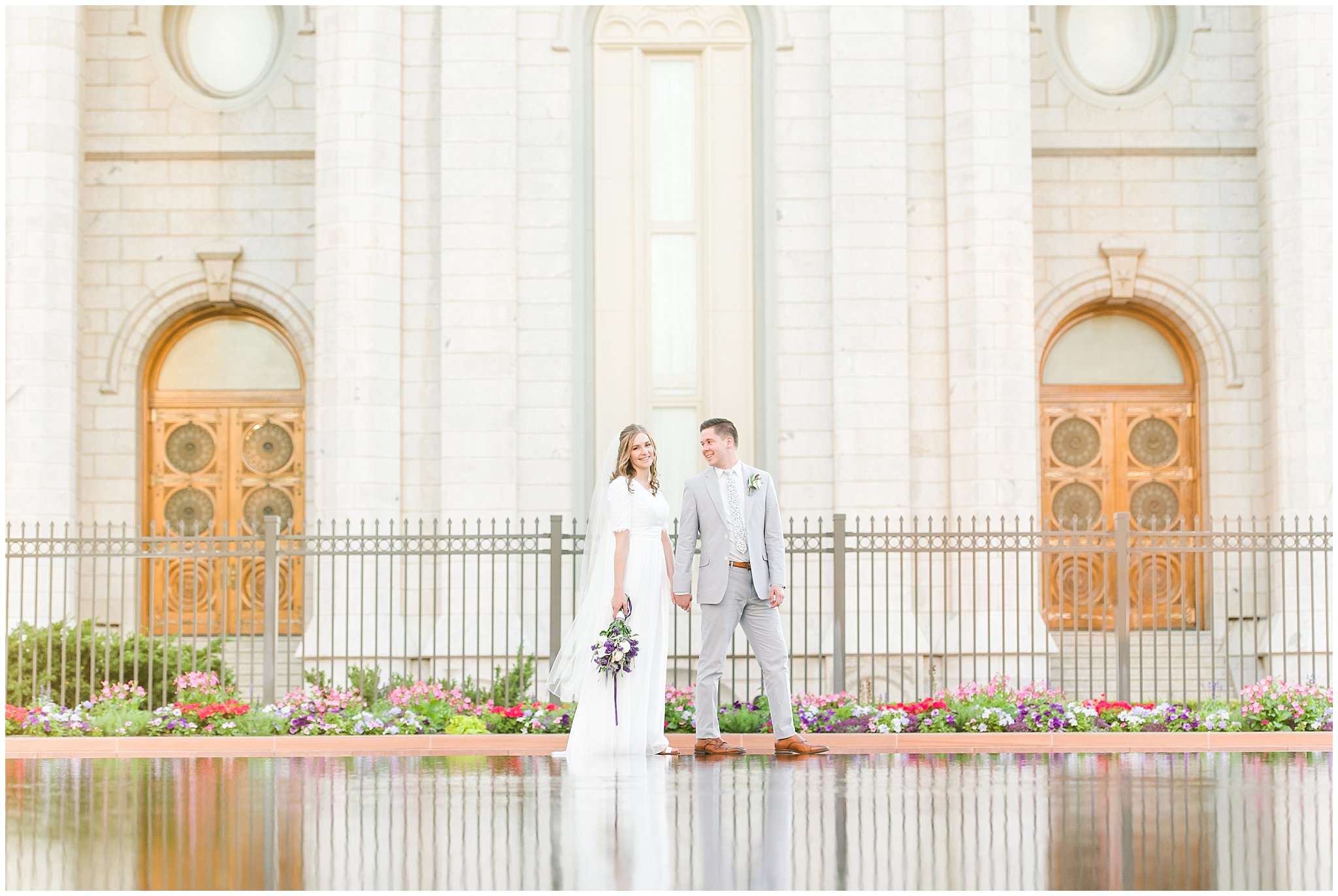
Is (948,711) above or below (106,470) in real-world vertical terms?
below

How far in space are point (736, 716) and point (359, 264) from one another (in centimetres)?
749

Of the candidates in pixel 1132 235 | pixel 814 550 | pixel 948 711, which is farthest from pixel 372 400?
pixel 1132 235

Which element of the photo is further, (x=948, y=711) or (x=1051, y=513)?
(x=1051, y=513)

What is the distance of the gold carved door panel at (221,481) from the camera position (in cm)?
1989

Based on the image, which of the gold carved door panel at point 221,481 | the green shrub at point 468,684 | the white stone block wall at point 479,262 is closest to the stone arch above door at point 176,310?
the gold carved door panel at point 221,481

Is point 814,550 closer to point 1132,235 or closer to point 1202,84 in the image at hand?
point 1132,235

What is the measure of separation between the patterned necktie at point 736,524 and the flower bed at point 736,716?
1950mm

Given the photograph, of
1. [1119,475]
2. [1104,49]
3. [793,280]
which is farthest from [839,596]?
[1104,49]

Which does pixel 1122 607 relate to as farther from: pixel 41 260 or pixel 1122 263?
pixel 41 260

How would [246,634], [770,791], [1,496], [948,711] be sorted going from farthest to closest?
1. [246,634]
2. [1,496]
3. [948,711]
4. [770,791]

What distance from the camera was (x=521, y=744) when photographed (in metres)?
12.6

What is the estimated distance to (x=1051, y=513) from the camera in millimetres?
19922

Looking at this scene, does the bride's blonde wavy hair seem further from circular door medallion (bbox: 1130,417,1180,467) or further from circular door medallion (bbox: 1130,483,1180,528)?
circular door medallion (bbox: 1130,417,1180,467)

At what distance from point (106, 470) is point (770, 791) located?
13.4m
